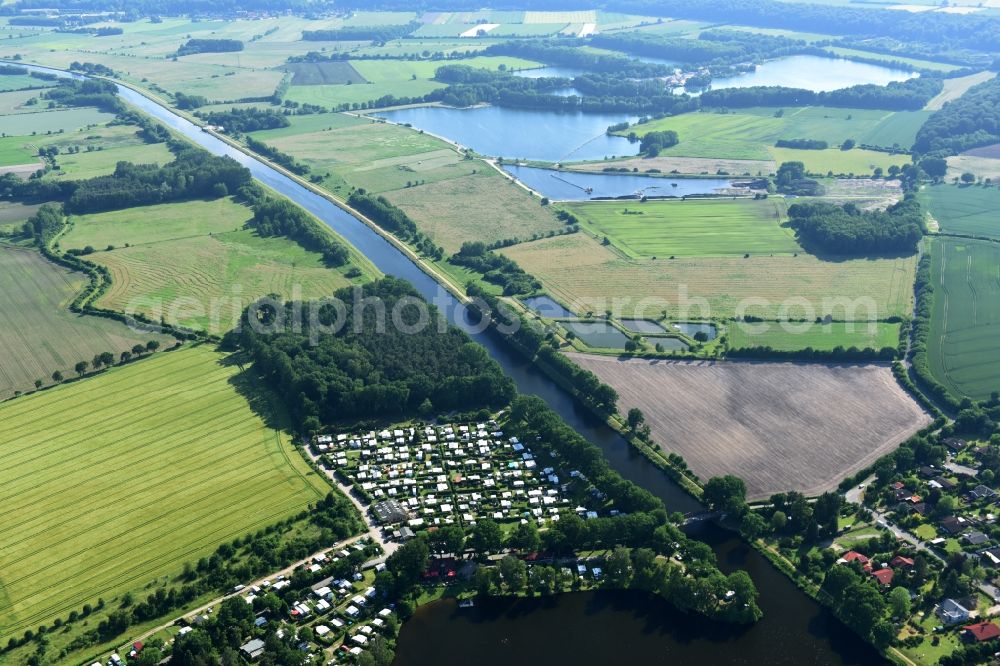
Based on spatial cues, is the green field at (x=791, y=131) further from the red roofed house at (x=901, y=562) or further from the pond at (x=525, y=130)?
the red roofed house at (x=901, y=562)

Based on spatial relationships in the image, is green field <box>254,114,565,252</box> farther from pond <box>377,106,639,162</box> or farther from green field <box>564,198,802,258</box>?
green field <box>564,198,802,258</box>

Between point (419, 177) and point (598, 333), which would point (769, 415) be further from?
point (419, 177)

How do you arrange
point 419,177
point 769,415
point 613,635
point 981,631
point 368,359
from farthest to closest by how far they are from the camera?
point 419,177
point 368,359
point 769,415
point 613,635
point 981,631

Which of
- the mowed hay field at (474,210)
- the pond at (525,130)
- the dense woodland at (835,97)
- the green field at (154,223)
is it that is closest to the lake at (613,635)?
the mowed hay field at (474,210)

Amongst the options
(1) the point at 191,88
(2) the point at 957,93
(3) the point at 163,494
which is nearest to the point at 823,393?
(3) the point at 163,494

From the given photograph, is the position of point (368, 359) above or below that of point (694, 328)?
above

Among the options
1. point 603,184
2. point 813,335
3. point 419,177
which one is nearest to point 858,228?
point 813,335
